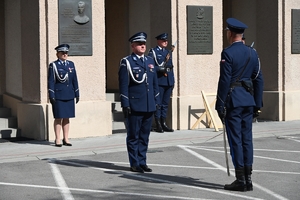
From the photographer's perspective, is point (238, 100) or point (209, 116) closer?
point (238, 100)

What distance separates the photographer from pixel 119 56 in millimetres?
17016

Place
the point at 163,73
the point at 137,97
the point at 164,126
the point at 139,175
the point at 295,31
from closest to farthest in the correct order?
the point at 139,175 → the point at 137,97 → the point at 163,73 → the point at 164,126 → the point at 295,31

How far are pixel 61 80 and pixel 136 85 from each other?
281cm

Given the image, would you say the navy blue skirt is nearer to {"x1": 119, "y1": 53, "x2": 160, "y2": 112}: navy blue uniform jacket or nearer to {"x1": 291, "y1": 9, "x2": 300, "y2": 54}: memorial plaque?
{"x1": 119, "y1": 53, "x2": 160, "y2": 112}: navy blue uniform jacket

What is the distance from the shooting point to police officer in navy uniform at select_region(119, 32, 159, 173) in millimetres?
9539

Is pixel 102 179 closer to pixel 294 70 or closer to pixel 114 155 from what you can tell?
pixel 114 155

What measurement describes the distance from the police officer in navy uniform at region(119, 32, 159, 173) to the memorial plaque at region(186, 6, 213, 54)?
4972 millimetres

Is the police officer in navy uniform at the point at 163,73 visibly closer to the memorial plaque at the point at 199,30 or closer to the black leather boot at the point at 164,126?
the black leather boot at the point at 164,126

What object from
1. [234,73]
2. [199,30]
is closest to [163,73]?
[199,30]

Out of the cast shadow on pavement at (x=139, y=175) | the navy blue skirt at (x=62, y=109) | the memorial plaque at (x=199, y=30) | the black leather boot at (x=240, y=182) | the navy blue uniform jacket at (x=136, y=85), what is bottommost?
the cast shadow on pavement at (x=139, y=175)

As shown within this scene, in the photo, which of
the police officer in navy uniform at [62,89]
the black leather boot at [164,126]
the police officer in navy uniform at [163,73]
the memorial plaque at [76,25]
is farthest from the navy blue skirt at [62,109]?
the black leather boot at [164,126]

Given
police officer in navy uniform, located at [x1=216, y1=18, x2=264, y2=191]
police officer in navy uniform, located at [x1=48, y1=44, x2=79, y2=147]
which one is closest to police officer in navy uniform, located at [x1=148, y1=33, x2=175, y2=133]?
police officer in navy uniform, located at [x1=48, y1=44, x2=79, y2=147]

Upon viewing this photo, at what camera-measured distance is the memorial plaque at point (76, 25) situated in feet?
42.8

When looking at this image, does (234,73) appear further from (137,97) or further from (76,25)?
(76,25)
